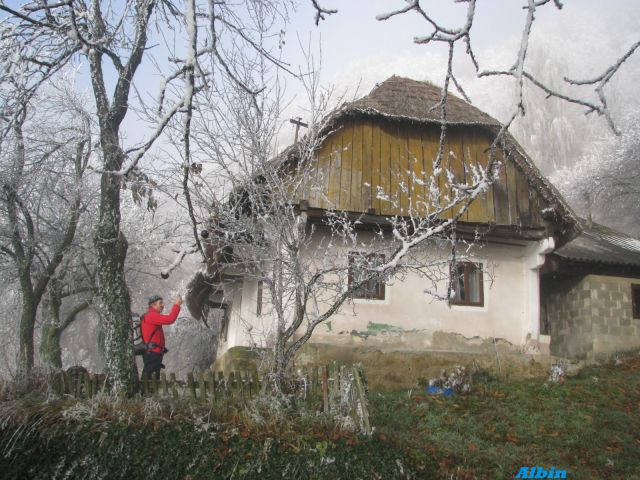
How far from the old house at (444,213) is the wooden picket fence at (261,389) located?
341cm

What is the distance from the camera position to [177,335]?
76.8 ft

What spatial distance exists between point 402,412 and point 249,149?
470 centimetres

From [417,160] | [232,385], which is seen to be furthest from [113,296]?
[417,160]

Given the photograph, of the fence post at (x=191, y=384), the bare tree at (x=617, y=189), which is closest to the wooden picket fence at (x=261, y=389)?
the fence post at (x=191, y=384)

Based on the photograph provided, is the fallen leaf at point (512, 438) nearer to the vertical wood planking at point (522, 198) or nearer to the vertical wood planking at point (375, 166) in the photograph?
the vertical wood planking at point (375, 166)

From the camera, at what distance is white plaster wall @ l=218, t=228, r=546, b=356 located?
11336mm

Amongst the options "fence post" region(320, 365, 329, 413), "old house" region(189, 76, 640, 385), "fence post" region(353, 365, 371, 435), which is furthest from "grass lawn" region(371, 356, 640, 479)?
"old house" region(189, 76, 640, 385)

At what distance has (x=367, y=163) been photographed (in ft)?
37.6

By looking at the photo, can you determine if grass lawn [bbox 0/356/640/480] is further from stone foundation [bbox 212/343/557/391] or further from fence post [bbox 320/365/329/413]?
stone foundation [bbox 212/343/557/391]

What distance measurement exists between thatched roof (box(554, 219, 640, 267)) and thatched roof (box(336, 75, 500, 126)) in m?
4.54

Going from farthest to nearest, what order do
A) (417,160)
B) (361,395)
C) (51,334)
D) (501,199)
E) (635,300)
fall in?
(635,300)
(51,334)
(501,199)
(417,160)
(361,395)

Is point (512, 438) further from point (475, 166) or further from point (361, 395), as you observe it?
point (475, 166)

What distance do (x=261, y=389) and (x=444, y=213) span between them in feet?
20.2

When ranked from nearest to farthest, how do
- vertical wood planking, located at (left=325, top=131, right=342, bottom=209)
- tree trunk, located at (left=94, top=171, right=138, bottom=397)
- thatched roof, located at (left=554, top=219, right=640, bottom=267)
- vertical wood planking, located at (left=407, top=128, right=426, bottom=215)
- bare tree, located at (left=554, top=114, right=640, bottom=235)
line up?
1. tree trunk, located at (left=94, top=171, right=138, bottom=397)
2. vertical wood planking, located at (left=325, top=131, right=342, bottom=209)
3. vertical wood planking, located at (left=407, top=128, right=426, bottom=215)
4. thatched roof, located at (left=554, top=219, right=640, bottom=267)
5. bare tree, located at (left=554, top=114, right=640, bottom=235)
